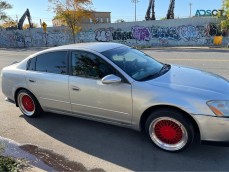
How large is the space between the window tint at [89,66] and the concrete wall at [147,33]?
20.5 m

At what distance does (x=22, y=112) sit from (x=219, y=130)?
13.2ft

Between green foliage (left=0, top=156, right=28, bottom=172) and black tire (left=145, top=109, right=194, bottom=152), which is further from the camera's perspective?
black tire (left=145, top=109, right=194, bottom=152)

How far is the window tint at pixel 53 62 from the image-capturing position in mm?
4832

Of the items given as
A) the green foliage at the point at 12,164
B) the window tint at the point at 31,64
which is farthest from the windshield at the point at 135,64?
the green foliage at the point at 12,164

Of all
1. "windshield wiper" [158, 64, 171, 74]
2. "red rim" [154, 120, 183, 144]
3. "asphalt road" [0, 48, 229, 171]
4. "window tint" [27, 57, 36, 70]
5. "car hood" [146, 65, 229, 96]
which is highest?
"window tint" [27, 57, 36, 70]

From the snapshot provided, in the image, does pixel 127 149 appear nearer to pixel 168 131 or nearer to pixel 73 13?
pixel 168 131

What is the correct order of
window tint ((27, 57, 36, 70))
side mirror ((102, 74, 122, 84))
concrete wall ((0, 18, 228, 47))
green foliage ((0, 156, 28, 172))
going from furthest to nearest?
concrete wall ((0, 18, 228, 47)) < window tint ((27, 57, 36, 70)) < side mirror ((102, 74, 122, 84)) < green foliage ((0, 156, 28, 172))

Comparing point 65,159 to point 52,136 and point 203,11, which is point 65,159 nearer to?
point 52,136

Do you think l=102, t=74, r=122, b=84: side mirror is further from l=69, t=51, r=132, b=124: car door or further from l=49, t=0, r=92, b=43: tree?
l=49, t=0, r=92, b=43: tree

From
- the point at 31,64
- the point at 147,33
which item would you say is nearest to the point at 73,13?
the point at 147,33

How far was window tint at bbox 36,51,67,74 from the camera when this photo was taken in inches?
190

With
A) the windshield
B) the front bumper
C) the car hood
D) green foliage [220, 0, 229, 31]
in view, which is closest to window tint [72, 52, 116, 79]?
the windshield

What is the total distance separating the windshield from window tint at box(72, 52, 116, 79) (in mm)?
159

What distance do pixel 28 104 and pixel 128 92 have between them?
8.26 ft
